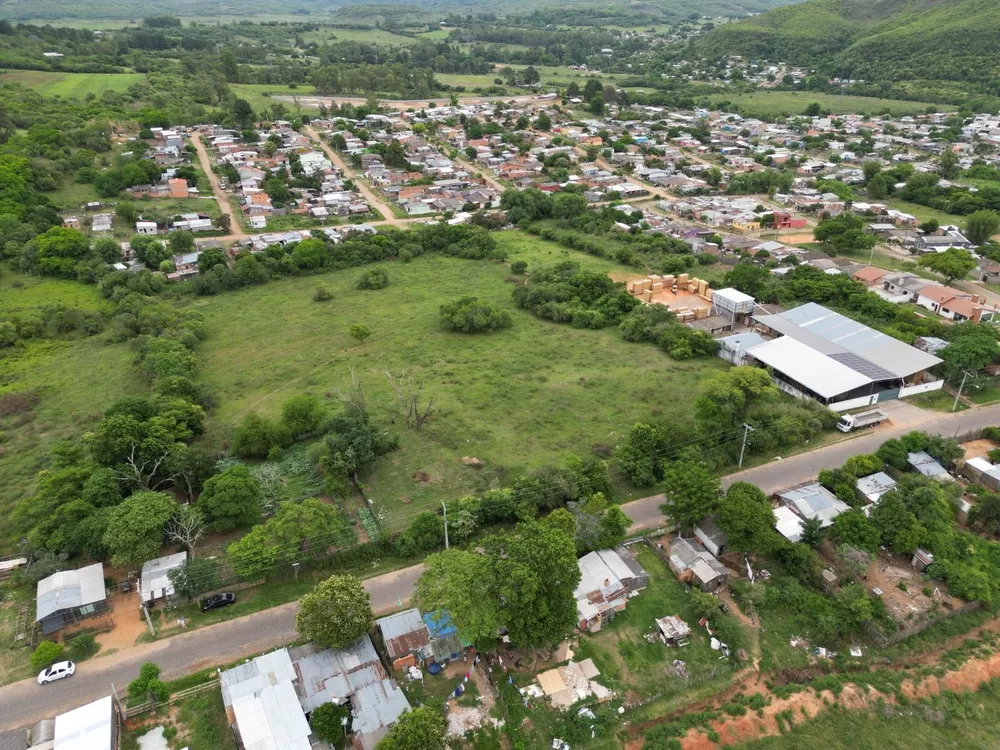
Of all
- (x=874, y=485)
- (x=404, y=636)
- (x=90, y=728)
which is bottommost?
(x=874, y=485)

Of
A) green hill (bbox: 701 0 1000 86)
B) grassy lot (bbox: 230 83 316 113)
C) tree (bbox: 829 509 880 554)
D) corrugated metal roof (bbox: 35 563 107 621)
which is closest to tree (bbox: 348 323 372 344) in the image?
corrugated metal roof (bbox: 35 563 107 621)

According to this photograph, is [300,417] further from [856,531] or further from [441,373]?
[856,531]

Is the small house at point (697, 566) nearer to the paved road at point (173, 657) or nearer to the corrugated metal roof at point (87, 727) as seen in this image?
the paved road at point (173, 657)

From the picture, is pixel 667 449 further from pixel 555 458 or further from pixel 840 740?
pixel 840 740

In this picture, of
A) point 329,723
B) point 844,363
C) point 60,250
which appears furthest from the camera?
point 60,250

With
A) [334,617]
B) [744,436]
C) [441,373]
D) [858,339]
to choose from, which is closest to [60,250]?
[441,373]

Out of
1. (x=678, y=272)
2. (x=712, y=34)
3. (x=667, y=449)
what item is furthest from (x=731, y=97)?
(x=667, y=449)
